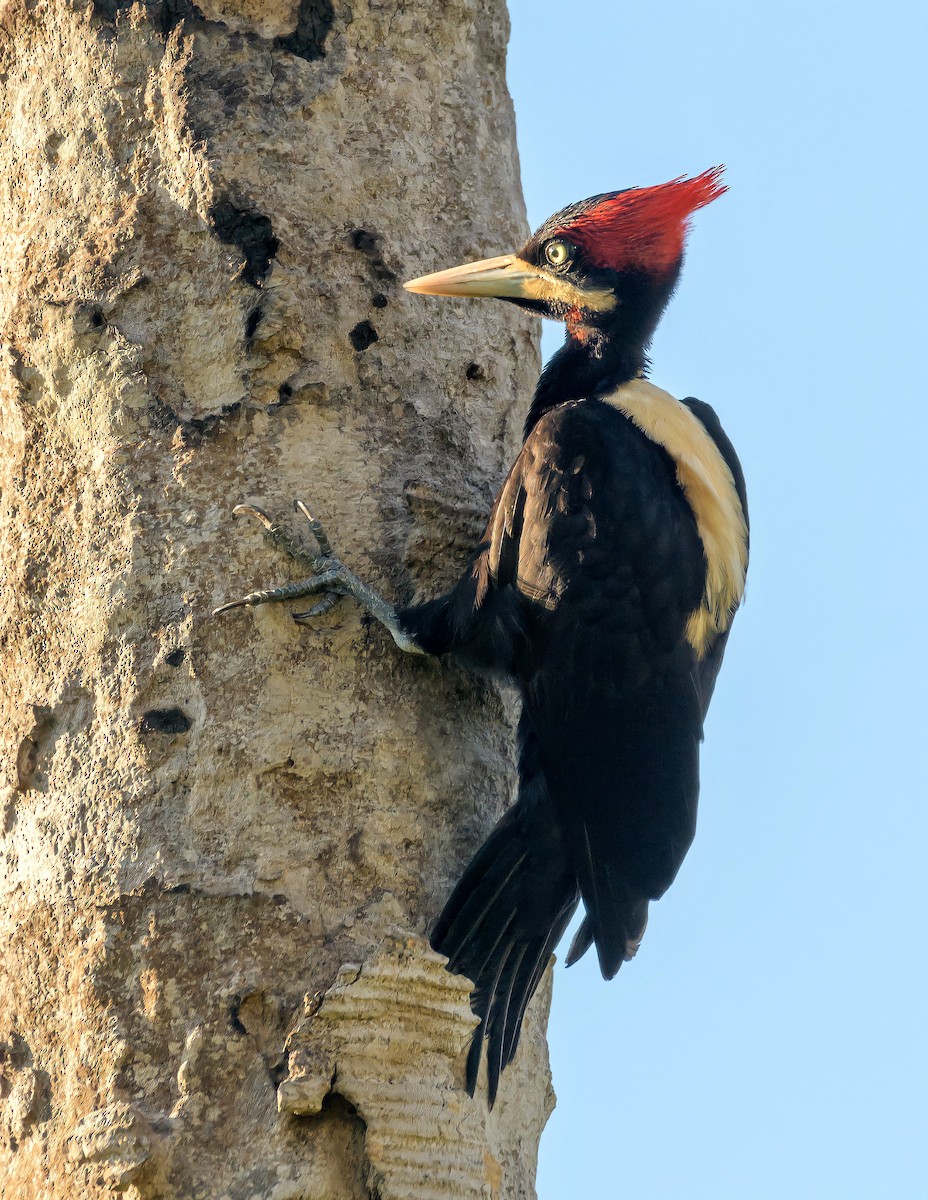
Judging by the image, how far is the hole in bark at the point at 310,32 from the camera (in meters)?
2.88

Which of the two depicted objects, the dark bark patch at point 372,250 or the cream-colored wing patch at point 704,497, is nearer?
the dark bark patch at point 372,250

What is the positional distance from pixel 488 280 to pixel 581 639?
0.71 metres

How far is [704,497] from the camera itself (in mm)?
2996

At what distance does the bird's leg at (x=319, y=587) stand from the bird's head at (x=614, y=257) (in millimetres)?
864

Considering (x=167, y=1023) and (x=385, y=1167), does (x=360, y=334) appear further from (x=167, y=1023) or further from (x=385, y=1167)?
(x=385, y=1167)

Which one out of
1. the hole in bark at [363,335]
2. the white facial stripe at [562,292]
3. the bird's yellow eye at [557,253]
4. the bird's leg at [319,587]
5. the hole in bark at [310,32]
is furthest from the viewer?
the bird's yellow eye at [557,253]

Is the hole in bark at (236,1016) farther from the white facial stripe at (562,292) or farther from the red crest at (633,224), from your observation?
the red crest at (633,224)

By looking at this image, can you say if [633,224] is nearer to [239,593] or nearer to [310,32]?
[310,32]

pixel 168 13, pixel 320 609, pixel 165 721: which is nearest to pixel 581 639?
pixel 320 609

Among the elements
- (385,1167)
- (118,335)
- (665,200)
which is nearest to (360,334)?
(118,335)

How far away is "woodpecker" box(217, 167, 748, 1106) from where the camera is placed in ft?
8.31

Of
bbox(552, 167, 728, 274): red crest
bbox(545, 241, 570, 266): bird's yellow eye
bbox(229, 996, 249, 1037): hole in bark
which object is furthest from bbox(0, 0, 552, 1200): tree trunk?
bbox(552, 167, 728, 274): red crest

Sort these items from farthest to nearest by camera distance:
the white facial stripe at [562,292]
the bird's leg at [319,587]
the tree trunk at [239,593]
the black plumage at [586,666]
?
the white facial stripe at [562,292] → the black plumage at [586,666] → the bird's leg at [319,587] → the tree trunk at [239,593]

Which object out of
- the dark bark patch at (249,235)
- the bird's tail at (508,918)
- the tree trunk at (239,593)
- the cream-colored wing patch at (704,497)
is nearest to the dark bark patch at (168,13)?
the tree trunk at (239,593)
